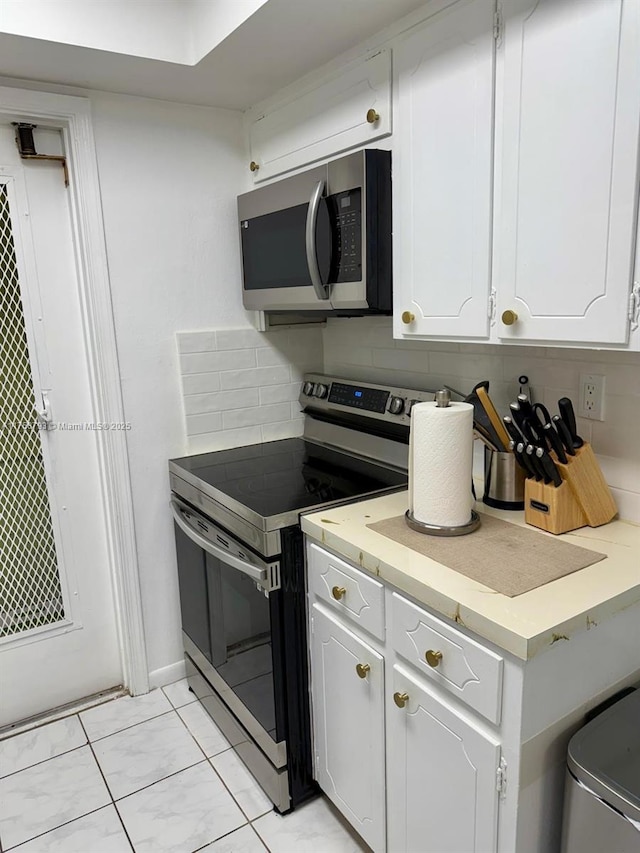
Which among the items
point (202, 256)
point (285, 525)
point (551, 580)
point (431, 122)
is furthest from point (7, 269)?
point (551, 580)

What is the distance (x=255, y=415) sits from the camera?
7.80 ft

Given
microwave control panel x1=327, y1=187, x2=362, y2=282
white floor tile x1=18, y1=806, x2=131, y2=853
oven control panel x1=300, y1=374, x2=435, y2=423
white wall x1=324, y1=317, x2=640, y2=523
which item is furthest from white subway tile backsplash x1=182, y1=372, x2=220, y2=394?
white floor tile x1=18, y1=806, x2=131, y2=853

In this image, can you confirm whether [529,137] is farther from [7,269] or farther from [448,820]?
[7,269]

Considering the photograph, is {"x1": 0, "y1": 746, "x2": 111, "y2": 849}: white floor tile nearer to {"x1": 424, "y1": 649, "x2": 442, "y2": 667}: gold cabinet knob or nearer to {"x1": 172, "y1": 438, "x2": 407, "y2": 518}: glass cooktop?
{"x1": 172, "y1": 438, "x2": 407, "y2": 518}: glass cooktop

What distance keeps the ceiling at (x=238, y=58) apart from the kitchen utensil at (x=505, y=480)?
1.13 meters

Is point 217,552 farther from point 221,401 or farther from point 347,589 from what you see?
point 221,401

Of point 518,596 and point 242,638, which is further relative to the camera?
point 242,638

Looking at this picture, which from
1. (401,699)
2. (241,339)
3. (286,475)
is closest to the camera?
(401,699)

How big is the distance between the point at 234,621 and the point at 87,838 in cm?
70

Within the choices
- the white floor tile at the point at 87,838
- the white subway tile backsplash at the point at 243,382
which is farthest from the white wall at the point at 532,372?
the white floor tile at the point at 87,838

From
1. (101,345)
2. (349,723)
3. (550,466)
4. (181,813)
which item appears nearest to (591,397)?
(550,466)

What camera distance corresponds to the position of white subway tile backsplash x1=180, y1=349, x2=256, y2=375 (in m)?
2.22

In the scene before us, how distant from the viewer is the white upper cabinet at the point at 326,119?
5.23 ft

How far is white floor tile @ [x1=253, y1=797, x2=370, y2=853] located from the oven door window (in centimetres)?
27
